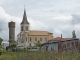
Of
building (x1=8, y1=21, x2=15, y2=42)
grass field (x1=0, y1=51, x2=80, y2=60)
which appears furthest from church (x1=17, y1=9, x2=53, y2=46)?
grass field (x1=0, y1=51, x2=80, y2=60)

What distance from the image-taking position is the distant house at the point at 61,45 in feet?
10.1

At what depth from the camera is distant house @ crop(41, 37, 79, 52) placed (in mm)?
3071

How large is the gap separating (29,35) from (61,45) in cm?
5004

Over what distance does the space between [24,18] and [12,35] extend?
9693mm

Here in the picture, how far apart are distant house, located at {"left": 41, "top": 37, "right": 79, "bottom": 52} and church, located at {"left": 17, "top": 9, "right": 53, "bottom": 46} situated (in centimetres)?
3280

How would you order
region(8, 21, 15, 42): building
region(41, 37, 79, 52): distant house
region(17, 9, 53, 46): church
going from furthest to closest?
region(17, 9, 53, 46): church → region(8, 21, 15, 42): building → region(41, 37, 79, 52): distant house

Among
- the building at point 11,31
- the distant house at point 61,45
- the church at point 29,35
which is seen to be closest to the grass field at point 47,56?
the distant house at point 61,45

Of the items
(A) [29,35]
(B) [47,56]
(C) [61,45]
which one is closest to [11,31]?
(A) [29,35]

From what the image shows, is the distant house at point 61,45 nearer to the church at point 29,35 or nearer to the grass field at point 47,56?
the grass field at point 47,56

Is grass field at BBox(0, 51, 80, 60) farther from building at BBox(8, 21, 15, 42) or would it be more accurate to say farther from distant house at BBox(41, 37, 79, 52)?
building at BBox(8, 21, 15, 42)

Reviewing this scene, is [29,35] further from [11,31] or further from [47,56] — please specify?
[47,56]

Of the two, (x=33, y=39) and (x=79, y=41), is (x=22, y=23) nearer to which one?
(x=33, y=39)

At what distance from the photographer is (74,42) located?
1878 centimetres

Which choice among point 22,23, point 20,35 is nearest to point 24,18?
point 22,23
